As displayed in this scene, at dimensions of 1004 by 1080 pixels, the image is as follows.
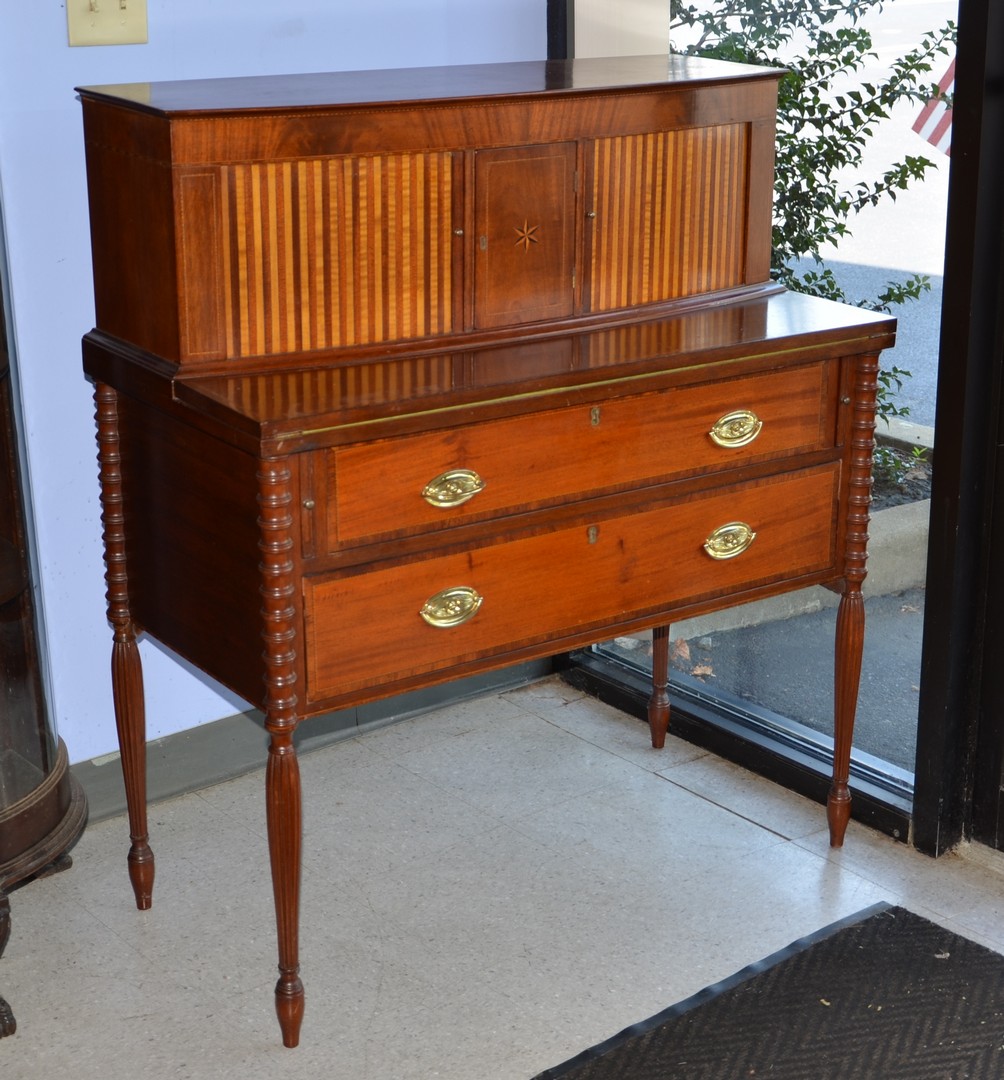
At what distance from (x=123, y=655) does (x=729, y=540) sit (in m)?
1.03

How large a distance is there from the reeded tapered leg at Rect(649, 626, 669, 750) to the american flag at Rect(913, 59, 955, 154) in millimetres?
1117

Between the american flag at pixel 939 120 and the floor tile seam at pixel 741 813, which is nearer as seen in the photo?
the american flag at pixel 939 120

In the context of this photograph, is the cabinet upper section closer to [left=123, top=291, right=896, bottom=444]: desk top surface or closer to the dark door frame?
[left=123, top=291, right=896, bottom=444]: desk top surface

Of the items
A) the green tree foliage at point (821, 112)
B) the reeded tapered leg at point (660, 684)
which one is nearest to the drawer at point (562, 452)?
the green tree foliage at point (821, 112)

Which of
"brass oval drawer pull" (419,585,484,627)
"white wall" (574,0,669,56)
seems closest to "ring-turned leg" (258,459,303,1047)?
"brass oval drawer pull" (419,585,484,627)

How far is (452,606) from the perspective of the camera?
7.58ft

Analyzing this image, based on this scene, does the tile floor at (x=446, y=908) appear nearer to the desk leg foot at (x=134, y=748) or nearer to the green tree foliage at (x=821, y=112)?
the desk leg foot at (x=134, y=748)

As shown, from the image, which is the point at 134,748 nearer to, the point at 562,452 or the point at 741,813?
the point at 562,452

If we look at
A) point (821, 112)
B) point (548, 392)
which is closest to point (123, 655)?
point (548, 392)

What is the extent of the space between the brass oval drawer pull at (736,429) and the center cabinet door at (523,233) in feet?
1.03

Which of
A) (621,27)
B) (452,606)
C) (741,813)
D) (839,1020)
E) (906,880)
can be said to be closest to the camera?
(452,606)

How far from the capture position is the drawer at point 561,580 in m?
2.23

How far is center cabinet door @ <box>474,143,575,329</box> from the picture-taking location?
244 cm

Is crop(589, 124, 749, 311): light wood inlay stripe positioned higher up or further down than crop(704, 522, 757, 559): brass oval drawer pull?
higher up
